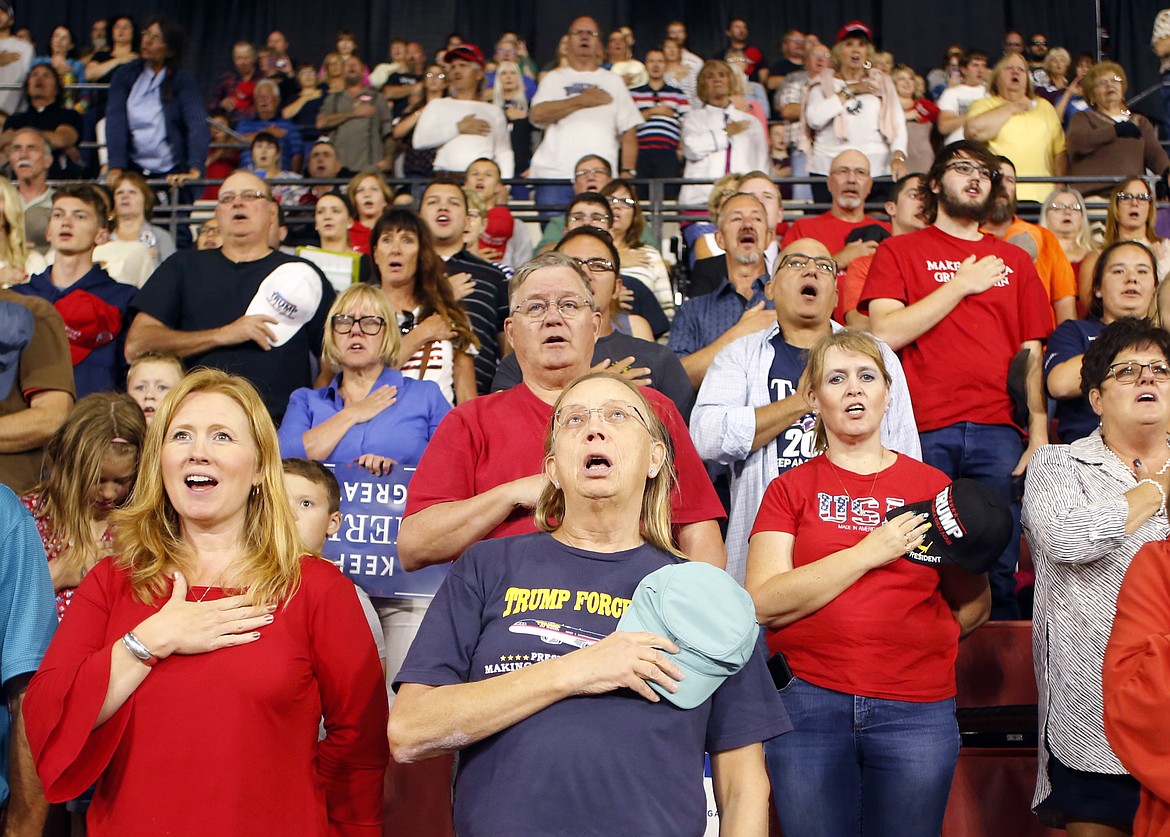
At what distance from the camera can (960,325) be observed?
4211 mm

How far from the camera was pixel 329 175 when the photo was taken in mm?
8742

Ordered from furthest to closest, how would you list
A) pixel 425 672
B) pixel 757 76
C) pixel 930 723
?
pixel 757 76 < pixel 930 723 < pixel 425 672

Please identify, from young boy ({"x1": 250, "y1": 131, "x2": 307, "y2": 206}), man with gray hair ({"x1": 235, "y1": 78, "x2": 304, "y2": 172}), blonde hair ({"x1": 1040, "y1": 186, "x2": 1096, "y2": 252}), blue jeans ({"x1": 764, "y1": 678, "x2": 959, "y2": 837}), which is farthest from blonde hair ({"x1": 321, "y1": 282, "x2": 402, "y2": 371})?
man with gray hair ({"x1": 235, "y1": 78, "x2": 304, "y2": 172})

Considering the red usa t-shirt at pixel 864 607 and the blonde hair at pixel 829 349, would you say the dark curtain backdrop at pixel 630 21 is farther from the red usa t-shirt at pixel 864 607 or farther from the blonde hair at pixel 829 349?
the red usa t-shirt at pixel 864 607

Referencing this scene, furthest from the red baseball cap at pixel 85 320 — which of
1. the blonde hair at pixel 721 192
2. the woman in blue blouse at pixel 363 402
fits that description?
the blonde hair at pixel 721 192

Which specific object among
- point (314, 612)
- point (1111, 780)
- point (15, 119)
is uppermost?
point (15, 119)

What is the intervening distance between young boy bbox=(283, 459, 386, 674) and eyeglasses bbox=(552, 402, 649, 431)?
1.20 m

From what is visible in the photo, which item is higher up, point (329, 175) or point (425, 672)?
point (329, 175)

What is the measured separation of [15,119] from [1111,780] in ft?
29.4

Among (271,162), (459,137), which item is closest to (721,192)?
(459,137)

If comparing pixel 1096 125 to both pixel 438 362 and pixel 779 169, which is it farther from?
pixel 438 362

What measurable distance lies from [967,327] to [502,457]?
206cm

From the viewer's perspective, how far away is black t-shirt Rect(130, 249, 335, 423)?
15.5ft

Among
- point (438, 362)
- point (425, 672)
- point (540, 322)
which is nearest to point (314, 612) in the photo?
point (425, 672)
